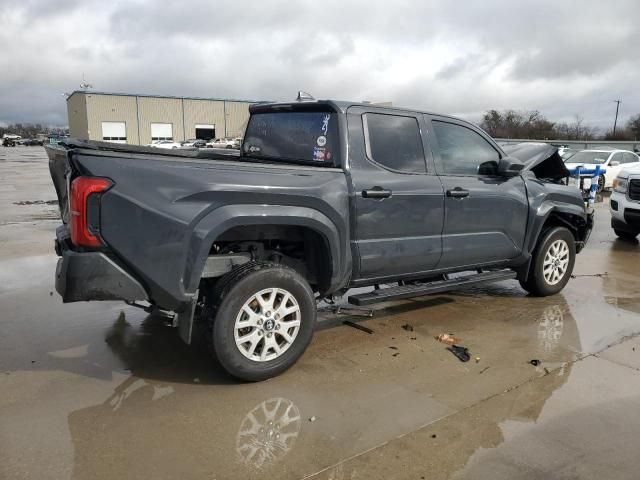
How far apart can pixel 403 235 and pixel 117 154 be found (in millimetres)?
2320

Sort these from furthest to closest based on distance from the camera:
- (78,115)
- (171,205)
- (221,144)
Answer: (78,115), (221,144), (171,205)

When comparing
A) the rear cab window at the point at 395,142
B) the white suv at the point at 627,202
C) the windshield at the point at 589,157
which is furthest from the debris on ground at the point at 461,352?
the windshield at the point at 589,157

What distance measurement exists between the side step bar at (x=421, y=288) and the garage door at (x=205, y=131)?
78.6 metres

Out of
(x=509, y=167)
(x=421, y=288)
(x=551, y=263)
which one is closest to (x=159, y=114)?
(x=551, y=263)

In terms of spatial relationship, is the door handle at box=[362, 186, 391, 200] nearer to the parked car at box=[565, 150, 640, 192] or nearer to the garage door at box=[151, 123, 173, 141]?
the parked car at box=[565, 150, 640, 192]

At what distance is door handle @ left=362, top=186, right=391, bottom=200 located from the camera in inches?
165

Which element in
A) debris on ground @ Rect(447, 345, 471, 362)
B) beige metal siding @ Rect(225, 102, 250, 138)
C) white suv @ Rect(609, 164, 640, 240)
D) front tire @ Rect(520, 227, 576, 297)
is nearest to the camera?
debris on ground @ Rect(447, 345, 471, 362)

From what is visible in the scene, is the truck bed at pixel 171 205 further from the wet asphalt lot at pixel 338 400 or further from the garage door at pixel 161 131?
the garage door at pixel 161 131

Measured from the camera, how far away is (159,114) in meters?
76.8

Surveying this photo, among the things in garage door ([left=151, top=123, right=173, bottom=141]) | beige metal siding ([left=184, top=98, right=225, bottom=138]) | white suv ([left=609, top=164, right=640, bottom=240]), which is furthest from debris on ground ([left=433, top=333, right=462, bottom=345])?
beige metal siding ([left=184, top=98, right=225, bottom=138])

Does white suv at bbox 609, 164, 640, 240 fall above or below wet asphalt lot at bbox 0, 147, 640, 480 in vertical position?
above

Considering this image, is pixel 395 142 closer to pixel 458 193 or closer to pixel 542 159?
pixel 458 193

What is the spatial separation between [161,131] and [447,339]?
78334mm

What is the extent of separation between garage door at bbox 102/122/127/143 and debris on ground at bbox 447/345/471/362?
74966mm
